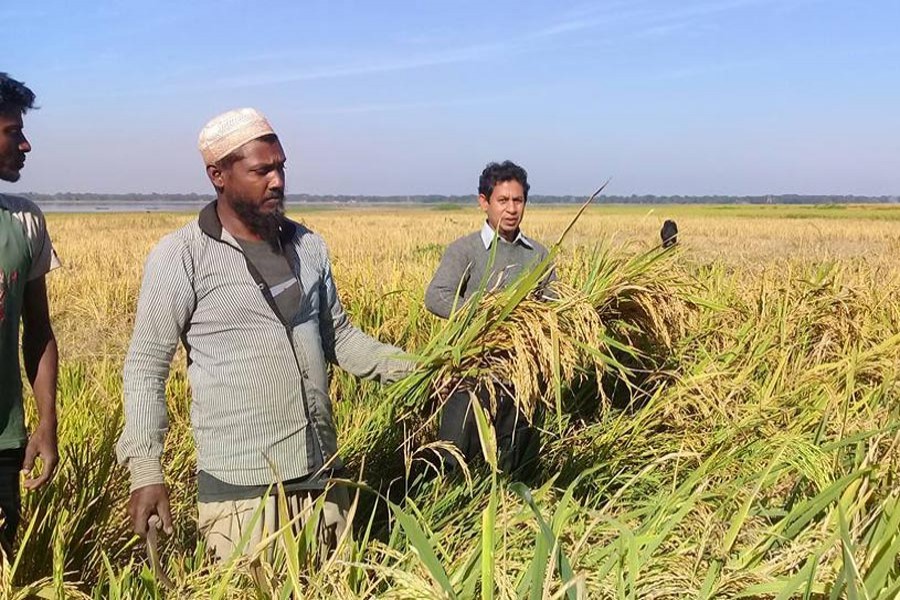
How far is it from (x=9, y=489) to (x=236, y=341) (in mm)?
646

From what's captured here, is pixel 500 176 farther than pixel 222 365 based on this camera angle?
→ Yes

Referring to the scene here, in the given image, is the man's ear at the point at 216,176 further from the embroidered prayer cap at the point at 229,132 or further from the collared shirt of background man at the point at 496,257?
the collared shirt of background man at the point at 496,257

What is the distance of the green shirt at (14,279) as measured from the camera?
1.86 m

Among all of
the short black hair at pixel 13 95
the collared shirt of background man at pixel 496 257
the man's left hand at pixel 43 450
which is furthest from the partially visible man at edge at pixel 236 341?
the collared shirt of background man at pixel 496 257

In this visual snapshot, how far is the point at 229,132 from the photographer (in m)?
1.96

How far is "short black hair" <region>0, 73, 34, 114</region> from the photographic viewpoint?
1.87 meters

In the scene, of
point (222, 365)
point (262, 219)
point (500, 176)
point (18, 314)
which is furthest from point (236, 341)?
point (500, 176)

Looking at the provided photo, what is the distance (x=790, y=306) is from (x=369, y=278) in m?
2.78

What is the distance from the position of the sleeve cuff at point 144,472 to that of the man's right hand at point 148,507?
0.4 inches

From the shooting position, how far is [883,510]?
1677mm

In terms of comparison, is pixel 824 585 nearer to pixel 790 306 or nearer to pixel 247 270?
pixel 247 270

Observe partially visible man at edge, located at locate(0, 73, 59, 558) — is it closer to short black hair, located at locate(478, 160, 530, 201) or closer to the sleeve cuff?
the sleeve cuff

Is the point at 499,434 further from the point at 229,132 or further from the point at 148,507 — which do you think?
the point at 229,132

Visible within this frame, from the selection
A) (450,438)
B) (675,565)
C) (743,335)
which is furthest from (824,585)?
(743,335)
